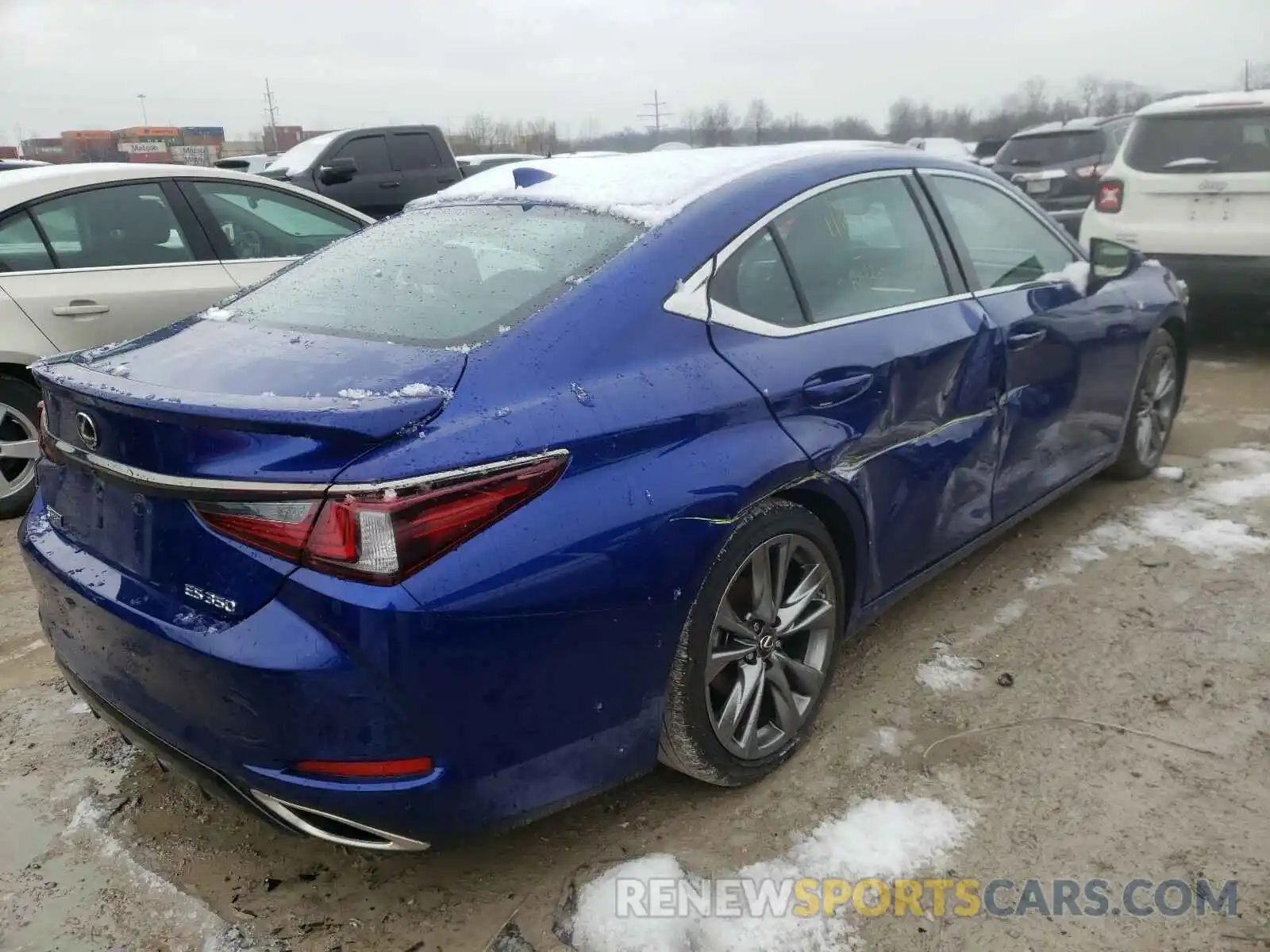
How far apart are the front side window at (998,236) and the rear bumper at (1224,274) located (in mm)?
3366

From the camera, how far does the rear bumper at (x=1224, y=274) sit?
6.33 meters

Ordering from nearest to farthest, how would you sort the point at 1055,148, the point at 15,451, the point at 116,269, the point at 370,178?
the point at 15,451 → the point at 116,269 → the point at 370,178 → the point at 1055,148

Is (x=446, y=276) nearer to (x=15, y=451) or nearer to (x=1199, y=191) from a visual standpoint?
(x=15, y=451)

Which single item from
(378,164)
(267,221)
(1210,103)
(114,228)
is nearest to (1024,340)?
(267,221)

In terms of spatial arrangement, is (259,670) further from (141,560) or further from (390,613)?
(141,560)

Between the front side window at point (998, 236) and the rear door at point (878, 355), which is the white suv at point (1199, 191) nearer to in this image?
the front side window at point (998, 236)

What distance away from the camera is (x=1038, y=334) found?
3367mm

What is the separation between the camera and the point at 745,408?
2268 mm

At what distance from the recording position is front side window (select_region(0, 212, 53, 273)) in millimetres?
4418

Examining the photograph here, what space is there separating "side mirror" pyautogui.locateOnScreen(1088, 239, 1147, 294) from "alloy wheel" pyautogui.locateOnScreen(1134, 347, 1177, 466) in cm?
60

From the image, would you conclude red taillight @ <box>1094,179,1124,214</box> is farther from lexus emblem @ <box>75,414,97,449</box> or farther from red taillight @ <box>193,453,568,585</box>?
lexus emblem @ <box>75,414,97,449</box>

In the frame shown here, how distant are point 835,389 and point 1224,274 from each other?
5301mm

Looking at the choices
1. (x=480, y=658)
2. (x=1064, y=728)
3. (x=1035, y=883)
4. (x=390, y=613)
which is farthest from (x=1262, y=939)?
(x=390, y=613)

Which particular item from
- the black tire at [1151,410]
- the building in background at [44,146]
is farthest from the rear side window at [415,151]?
the building in background at [44,146]
